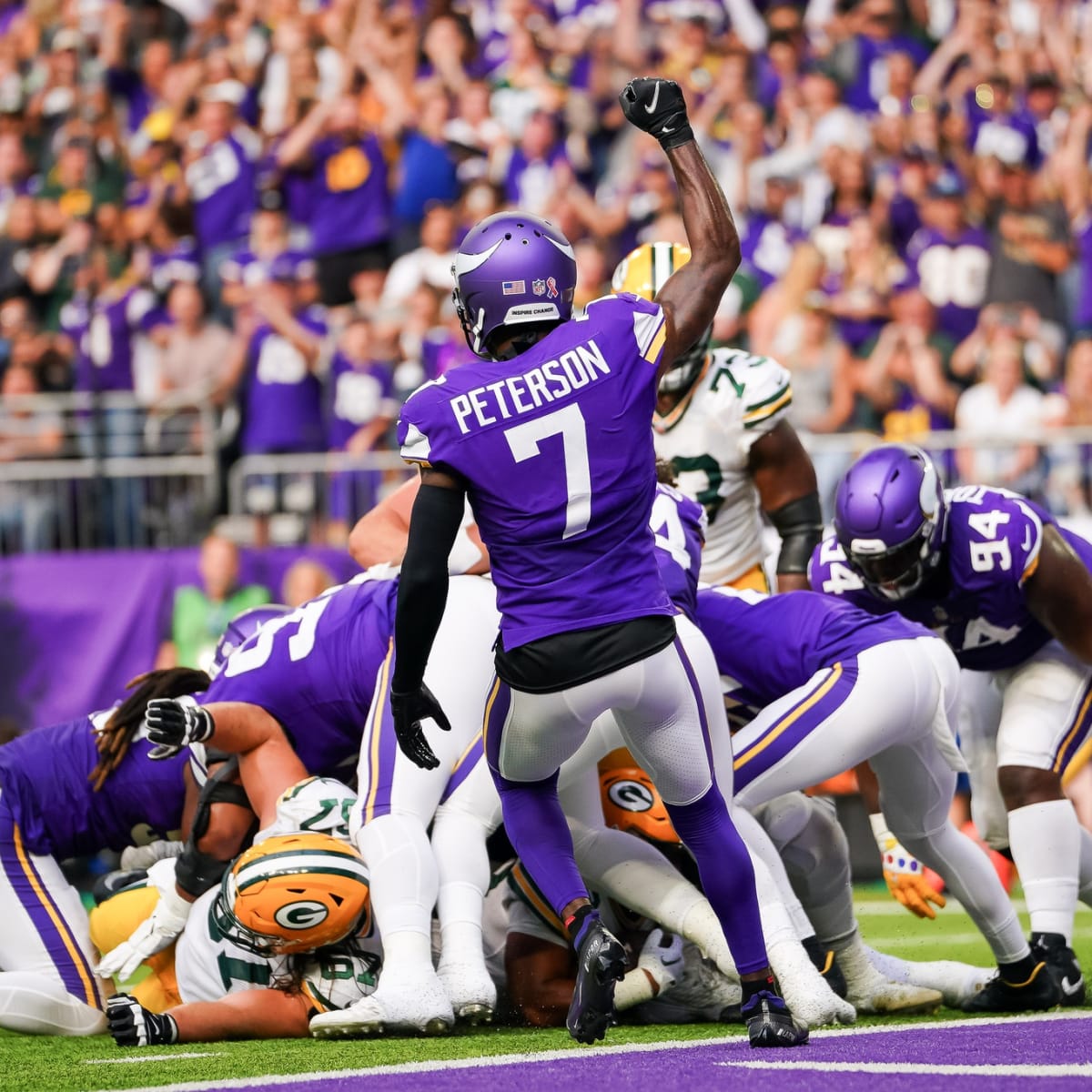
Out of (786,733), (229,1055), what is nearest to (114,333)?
(786,733)

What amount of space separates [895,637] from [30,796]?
2427 mm

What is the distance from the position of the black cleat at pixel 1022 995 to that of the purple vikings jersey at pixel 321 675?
71.6 inches

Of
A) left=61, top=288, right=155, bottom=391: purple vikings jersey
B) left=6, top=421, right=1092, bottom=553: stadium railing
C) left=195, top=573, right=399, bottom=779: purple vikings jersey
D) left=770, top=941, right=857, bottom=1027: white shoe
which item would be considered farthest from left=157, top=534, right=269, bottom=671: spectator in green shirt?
left=770, top=941, right=857, bottom=1027: white shoe

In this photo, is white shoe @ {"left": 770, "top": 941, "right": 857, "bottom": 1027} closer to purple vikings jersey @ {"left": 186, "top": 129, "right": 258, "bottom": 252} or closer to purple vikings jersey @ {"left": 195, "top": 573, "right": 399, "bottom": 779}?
purple vikings jersey @ {"left": 195, "top": 573, "right": 399, "bottom": 779}

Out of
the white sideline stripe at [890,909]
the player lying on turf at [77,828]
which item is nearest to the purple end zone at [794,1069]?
the player lying on turf at [77,828]

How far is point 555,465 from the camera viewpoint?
13.1 feet

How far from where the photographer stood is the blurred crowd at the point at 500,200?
10.2 m

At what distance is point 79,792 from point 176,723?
36.6 inches

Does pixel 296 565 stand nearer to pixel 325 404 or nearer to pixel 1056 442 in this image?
pixel 325 404

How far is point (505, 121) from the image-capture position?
39.2 feet

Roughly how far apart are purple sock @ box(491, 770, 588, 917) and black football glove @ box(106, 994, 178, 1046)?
0.97m

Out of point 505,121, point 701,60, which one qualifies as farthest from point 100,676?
point 701,60

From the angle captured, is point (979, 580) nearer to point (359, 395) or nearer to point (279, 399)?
point (359, 395)

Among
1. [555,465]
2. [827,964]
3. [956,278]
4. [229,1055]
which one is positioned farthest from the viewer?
[956,278]
